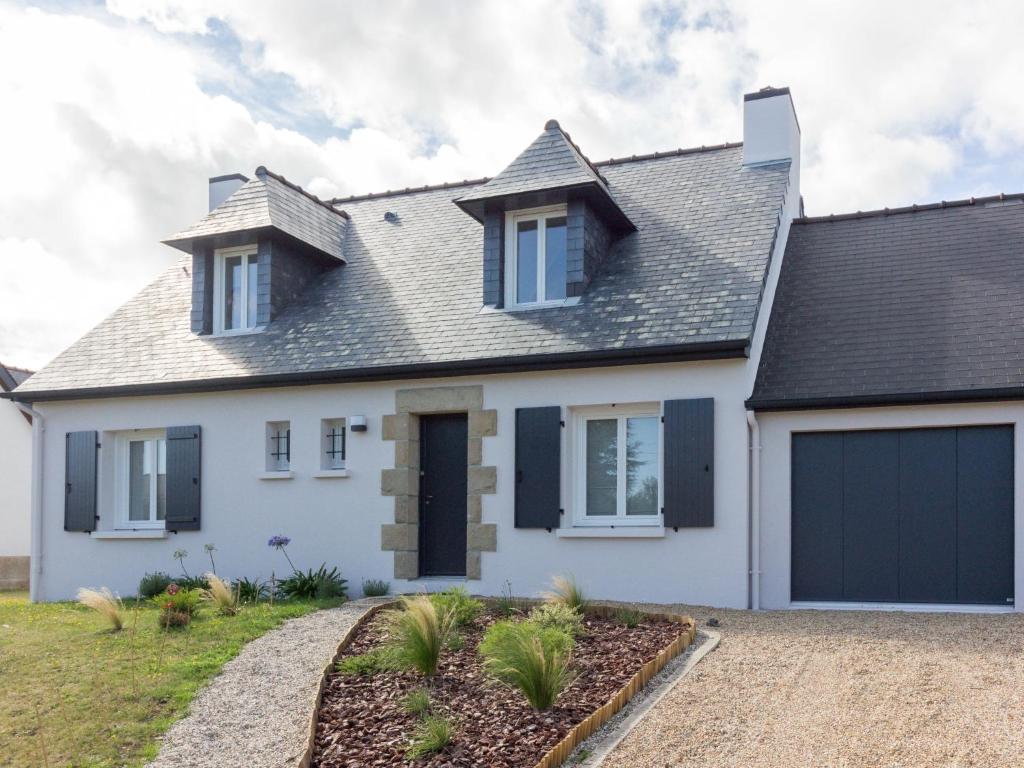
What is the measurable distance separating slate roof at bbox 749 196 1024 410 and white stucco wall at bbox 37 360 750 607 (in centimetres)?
107

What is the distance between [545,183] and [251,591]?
6280 millimetres

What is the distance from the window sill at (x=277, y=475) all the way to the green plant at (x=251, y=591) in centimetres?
134

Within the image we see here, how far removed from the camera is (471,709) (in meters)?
7.11

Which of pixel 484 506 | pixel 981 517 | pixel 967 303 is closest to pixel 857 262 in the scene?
pixel 967 303

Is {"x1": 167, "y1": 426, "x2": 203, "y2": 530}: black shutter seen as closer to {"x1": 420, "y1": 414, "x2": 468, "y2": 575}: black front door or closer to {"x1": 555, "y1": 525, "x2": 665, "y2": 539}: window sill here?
{"x1": 420, "y1": 414, "x2": 468, "y2": 575}: black front door

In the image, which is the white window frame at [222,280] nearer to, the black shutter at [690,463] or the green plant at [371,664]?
the black shutter at [690,463]

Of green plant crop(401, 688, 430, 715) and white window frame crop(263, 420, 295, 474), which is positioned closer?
green plant crop(401, 688, 430, 715)

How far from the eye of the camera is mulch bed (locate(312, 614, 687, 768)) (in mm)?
6473

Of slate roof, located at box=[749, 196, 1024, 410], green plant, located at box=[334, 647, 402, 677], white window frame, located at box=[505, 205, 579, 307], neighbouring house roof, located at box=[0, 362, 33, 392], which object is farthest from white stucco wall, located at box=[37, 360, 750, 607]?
neighbouring house roof, located at box=[0, 362, 33, 392]

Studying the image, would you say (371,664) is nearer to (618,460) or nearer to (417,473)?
(618,460)

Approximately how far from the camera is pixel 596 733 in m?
6.59

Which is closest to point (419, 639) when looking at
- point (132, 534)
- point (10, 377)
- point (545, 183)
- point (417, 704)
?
point (417, 704)

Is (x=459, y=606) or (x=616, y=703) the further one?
(x=459, y=606)

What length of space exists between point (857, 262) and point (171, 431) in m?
9.52
